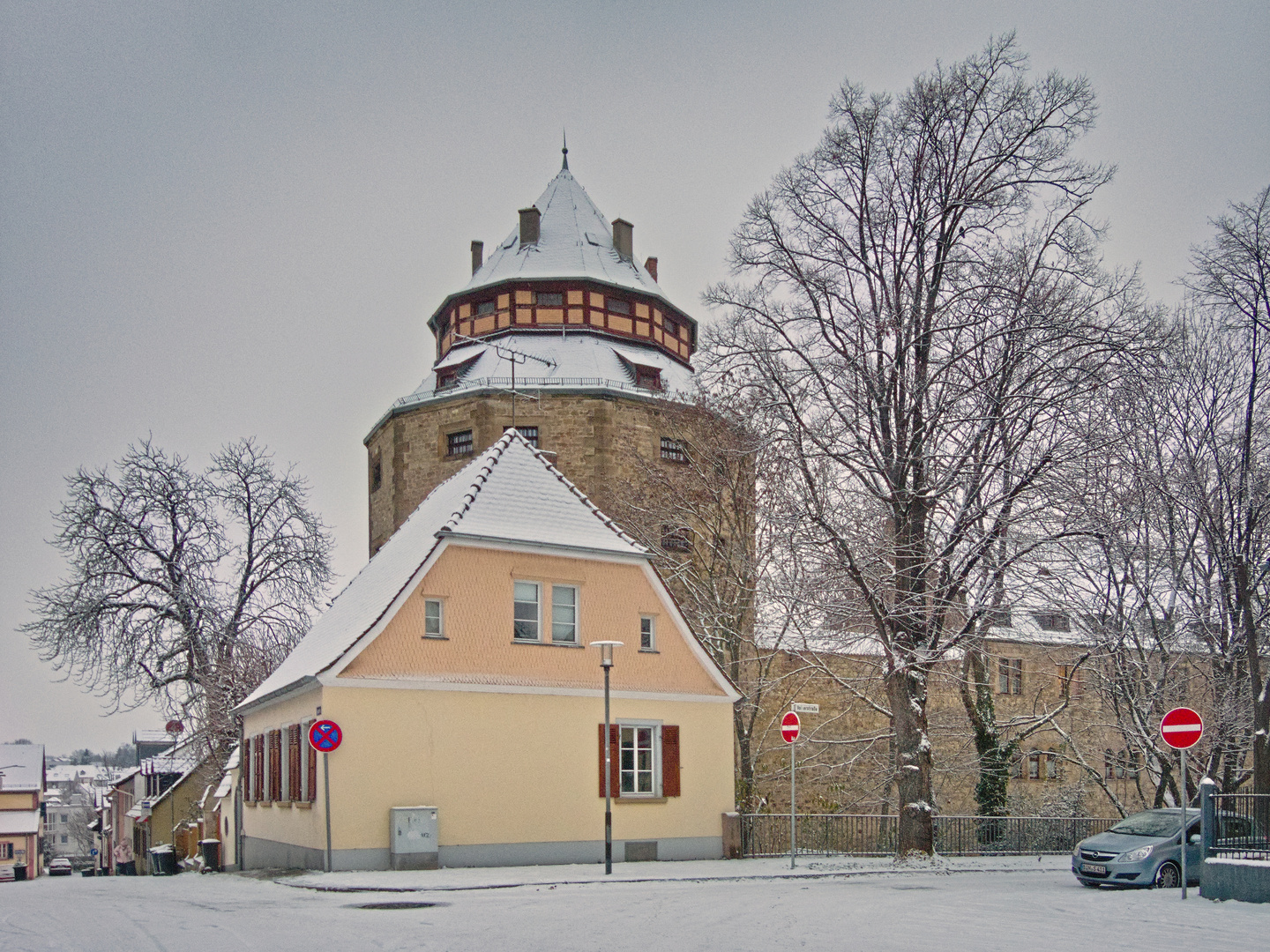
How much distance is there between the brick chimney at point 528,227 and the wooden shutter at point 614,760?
35.3 metres

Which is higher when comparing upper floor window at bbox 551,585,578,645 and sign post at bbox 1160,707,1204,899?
upper floor window at bbox 551,585,578,645

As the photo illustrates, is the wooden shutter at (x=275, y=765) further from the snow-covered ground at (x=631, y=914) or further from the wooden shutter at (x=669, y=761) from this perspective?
the wooden shutter at (x=669, y=761)

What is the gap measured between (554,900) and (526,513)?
9185mm

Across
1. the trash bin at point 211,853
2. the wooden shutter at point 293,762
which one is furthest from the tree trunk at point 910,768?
the trash bin at point 211,853

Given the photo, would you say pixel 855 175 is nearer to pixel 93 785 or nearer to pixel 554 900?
pixel 554 900

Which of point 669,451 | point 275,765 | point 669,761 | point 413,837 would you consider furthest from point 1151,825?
point 669,451

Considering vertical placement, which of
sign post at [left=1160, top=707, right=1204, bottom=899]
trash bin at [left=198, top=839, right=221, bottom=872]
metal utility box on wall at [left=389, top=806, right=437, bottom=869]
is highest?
sign post at [left=1160, top=707, right=1204, bottom=899]

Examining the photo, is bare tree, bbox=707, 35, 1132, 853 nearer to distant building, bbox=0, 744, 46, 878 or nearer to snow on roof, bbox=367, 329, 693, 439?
snow on roof, bbox=367, 329, 693, 439

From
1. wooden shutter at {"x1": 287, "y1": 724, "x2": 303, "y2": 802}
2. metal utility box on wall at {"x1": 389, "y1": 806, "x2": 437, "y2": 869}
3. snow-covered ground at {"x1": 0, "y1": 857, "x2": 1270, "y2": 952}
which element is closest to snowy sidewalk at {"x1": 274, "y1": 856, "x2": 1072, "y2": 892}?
snow-covered ground at {"x1": 0, "y1": 857, "x2": 1270, "y2": 952}

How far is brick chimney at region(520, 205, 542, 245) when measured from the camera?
54719mm

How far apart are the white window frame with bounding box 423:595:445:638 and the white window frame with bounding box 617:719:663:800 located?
12.3 ft

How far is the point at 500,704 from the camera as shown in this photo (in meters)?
21.4

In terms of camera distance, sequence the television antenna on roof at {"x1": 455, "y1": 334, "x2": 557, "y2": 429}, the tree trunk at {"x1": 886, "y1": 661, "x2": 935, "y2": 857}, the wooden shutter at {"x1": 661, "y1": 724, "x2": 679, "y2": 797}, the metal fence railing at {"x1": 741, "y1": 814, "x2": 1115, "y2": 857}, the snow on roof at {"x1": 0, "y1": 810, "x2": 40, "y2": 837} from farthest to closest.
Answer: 1. the snow on roof at {"x1": 0, "y1": 810, "x2": 40, "y2": 837}
2. the television antenna on roof at {"x1": 455, "y1": 334, "x2": 557, "y2": 429}
3. the metal fence railing at {"x1": 741, "y1": 814, "x2": 1115, "y2": 857}
4. the wooden shutter at {"x1": 661, "y1": 724, "x2": 679, "y2": 797}
5. the tree trunk at {"x1": 886, "y1": 661, "x2": 935, "y2": 857}

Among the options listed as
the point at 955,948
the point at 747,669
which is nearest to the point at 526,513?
the point at 955,948
